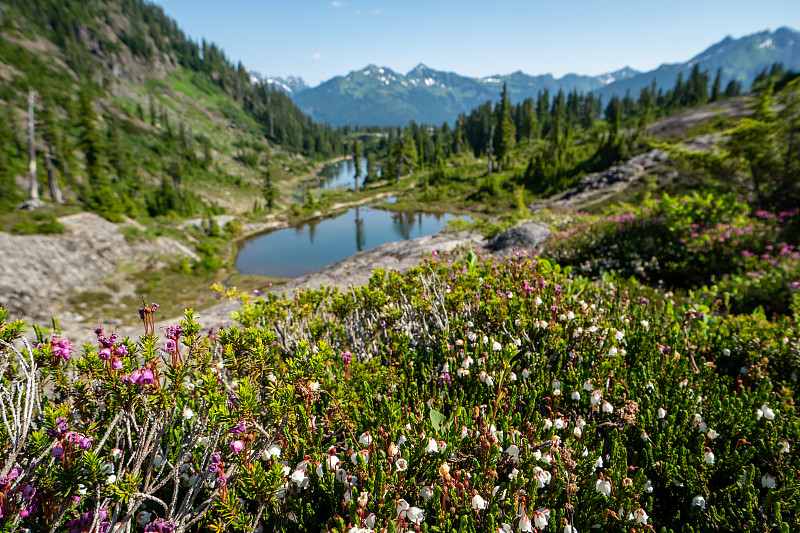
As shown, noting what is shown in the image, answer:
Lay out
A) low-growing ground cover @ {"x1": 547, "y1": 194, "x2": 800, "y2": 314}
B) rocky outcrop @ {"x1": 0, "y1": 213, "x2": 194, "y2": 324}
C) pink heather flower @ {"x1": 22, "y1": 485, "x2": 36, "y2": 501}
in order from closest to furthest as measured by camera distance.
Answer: pink heather flower @ {"x1": 22, "y1": 485, "x2": 36, "y2": 501} → low-growing ground cover @ {"x1": 547, "y1": 194, "x2": 800, "y2": 314} → rocky outcrop @ {"x1": 0, "y1": 213, "x2": 194, "y2": 324}

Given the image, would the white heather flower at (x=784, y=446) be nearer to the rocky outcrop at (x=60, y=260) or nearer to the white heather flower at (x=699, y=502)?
the white heather flower at (x=699, y=502)

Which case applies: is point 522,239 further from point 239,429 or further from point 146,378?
point 146,378

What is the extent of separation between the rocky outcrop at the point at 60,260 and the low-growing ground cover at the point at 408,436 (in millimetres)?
16186

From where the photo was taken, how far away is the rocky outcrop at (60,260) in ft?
47.3

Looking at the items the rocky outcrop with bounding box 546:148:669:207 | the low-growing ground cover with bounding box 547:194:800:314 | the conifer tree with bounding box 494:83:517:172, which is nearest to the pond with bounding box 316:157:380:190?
the conifer tree with bounding box 494:83:517:172

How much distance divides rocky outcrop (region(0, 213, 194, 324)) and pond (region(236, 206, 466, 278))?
8.93 meters

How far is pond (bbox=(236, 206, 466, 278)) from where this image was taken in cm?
3027

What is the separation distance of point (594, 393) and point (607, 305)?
7.54 ft

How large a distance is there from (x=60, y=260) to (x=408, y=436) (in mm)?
22268

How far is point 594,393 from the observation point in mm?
2734

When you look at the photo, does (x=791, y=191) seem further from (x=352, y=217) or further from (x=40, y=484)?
(x=352, y=217)

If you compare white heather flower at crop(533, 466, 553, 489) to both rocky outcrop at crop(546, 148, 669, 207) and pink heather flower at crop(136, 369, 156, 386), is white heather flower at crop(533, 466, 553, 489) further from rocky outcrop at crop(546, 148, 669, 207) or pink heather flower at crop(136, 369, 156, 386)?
rocky outcrop at crop(546, 148, 669, 207)

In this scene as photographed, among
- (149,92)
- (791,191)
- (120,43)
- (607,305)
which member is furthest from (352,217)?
(120,43)

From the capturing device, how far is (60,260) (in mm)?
17016
